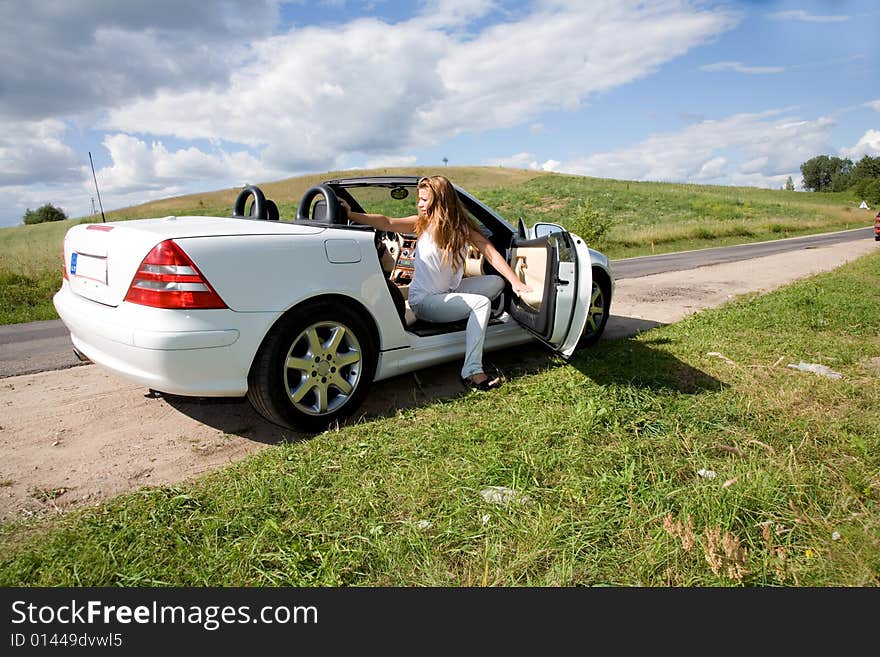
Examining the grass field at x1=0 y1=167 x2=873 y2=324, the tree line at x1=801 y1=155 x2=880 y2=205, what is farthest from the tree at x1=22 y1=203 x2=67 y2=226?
the tree line at x1=801 y1=155 x2=880 y2=205

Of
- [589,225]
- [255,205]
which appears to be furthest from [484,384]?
[589,225]

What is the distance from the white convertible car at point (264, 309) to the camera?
2.86 meters

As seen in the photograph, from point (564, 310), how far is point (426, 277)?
106 cm

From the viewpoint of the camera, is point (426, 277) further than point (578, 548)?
Yes

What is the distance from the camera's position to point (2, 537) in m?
2.38

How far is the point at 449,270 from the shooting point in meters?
4.24

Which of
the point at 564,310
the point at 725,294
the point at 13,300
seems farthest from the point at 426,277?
the point at 13,300

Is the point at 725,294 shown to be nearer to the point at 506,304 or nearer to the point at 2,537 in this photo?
the point at 506,304

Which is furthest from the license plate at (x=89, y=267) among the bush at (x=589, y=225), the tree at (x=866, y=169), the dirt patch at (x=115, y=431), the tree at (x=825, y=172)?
the tree at (x=825, y=172)

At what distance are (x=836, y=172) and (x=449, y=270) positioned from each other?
482ft

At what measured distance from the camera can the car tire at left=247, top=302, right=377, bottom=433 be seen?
10.3 feet

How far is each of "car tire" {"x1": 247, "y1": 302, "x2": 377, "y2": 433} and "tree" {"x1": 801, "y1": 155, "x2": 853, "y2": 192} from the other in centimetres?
14085

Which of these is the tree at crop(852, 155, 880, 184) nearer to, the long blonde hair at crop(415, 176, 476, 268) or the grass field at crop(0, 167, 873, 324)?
the grass field at crop(0, 167, 873, 324)

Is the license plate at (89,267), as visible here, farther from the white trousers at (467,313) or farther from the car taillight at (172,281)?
the white trousers at (467,313)
